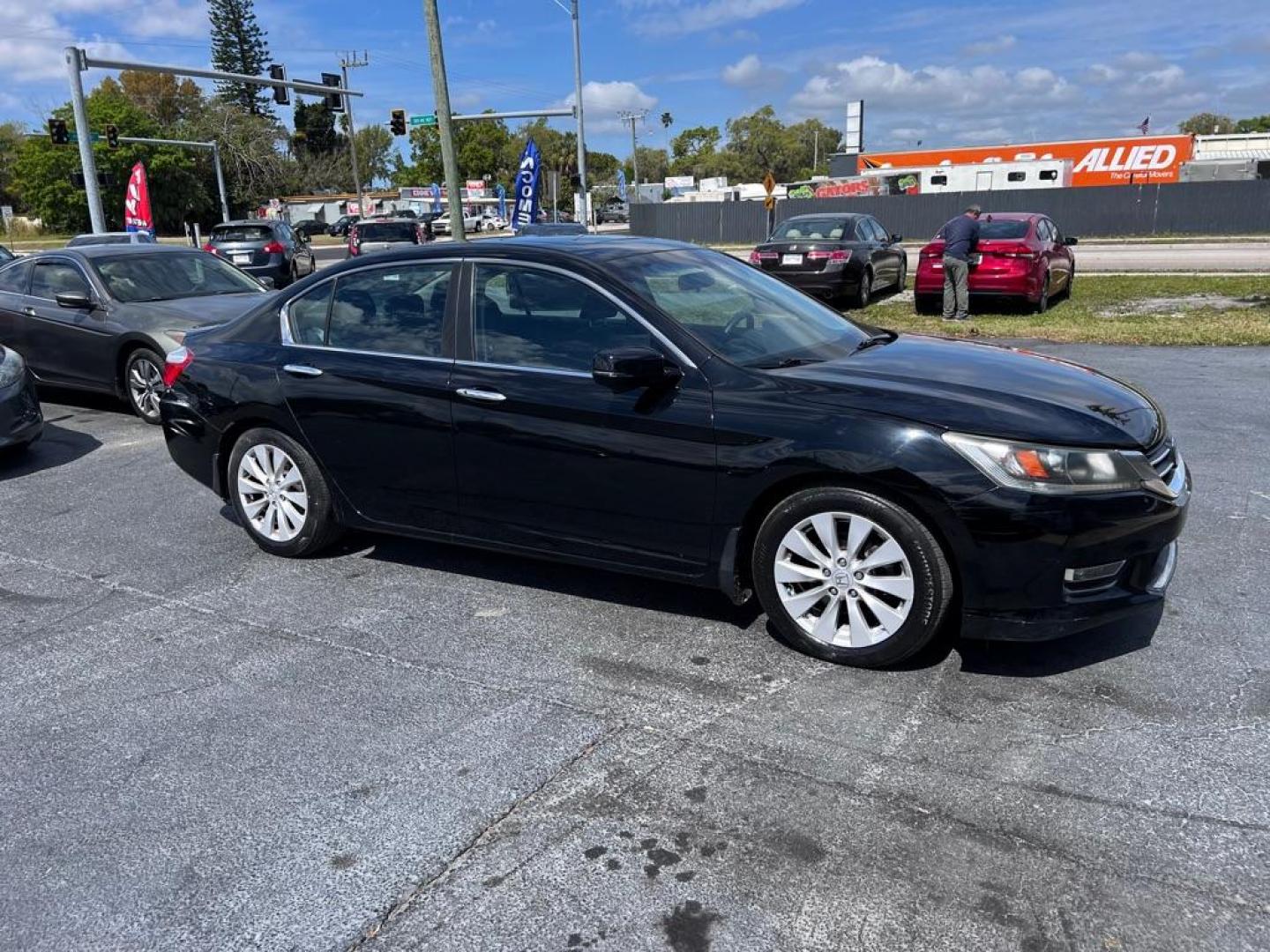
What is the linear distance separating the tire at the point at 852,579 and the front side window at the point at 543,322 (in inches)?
39.2

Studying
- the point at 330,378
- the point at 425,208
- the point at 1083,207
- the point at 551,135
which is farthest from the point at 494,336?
the point at 551,135

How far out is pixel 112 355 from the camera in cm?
881

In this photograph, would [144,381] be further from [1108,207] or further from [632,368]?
[1108,207]

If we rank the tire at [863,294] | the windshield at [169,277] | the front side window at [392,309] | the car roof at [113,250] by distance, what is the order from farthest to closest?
the tire at [863,294]
the car roof at [113,250]
the windshield at [169,277]
the front side window at [392,309]

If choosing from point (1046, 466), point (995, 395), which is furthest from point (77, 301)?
point (1046, 466)

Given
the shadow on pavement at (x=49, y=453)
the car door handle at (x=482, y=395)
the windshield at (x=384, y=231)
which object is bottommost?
the shadow on pavement at (x=49, y=453)

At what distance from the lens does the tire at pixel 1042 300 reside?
47.9ft

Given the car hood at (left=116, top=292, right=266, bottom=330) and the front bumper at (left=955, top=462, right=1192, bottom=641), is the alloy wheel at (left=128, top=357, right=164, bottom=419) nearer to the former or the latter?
the car hood at (left=116, top=292, right=266, bottom=330)

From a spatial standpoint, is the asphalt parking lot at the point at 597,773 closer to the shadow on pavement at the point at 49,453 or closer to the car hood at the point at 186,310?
the shadow on pavement at the point at 49,453

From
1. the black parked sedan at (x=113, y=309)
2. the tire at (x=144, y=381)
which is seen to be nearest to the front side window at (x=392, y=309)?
the black parked sedan at (x=113, y=309)

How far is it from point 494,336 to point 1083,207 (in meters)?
39.8

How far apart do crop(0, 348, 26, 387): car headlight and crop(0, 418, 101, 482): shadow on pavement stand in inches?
23.1

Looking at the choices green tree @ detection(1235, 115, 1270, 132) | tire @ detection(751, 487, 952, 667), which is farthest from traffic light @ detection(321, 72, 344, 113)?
green tree @ detection(1235, 115, 1270, 132)

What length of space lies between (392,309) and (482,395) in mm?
775
